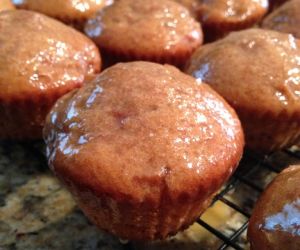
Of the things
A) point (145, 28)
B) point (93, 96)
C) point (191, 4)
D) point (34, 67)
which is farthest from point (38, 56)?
point (191, 4)

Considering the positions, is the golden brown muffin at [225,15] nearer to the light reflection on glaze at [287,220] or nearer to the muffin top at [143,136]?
the muffin top at [143,136]

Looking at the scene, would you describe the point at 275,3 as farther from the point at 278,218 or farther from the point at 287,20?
the point at 278,218

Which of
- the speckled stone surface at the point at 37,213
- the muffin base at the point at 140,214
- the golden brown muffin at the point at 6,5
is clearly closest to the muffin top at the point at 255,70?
the muffin base at the point at 140,214

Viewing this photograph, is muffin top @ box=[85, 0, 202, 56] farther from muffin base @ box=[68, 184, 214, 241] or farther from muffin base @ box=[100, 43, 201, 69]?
→ muffin base @ box=[68, 184, 214, 241]

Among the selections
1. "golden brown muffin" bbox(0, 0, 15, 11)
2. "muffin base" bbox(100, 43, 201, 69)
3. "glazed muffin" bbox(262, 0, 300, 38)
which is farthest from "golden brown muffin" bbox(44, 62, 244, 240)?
"golden brown muffin" bbox(0, 0, 15, 11)

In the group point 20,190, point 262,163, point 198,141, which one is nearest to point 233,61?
point 262,163
